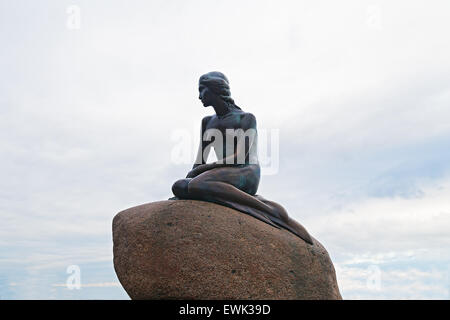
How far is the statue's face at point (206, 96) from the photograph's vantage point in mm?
6938

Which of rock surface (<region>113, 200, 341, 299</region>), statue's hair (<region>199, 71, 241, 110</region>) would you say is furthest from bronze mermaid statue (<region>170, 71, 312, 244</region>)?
rock surface (<region>113, 200, 341, 299</region>)

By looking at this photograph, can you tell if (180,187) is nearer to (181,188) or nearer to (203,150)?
(181,188)

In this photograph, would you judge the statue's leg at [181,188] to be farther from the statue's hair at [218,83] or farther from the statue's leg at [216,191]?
the statue's hair at [218,83]

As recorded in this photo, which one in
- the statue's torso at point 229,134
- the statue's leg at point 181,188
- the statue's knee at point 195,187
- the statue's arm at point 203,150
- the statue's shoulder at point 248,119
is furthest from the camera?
the statue's arm at point 203,150

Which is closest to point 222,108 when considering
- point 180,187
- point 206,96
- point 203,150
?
point 206,96

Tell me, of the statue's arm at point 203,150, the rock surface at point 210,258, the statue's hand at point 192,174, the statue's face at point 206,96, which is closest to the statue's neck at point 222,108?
the statue's face at point 206,96

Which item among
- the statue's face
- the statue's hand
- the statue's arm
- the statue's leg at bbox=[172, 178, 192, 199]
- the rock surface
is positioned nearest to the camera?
the rock surface

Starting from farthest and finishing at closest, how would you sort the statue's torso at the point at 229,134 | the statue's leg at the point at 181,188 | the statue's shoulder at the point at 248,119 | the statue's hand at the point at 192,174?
the statue's shoulder at the point at 248,119 < the statue's torso at the point at 229,134 < the statue's hand at the point at 192,174 < the statue's leg at the point at 181,188

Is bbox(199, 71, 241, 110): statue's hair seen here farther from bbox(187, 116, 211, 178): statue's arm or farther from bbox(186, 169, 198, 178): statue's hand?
bbox(186, 169, 198, 178): statue's hand

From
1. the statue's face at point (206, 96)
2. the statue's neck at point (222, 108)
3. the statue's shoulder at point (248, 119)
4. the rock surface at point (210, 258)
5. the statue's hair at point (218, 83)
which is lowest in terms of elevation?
the rock surface at point (210, 258)

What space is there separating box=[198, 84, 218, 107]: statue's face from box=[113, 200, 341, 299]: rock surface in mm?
1840

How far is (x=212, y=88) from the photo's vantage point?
695cm

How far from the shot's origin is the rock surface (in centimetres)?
521

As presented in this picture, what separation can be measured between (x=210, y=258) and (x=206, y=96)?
277cm
